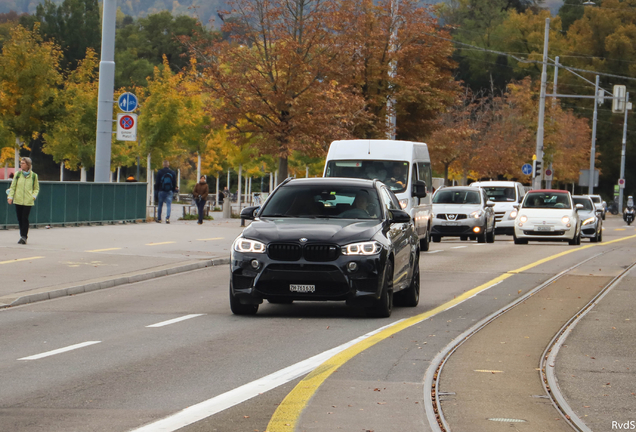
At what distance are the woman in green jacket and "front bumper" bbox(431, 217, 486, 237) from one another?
12788 millimetres

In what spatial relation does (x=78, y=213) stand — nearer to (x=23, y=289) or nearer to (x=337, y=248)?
(x=23, y=289)

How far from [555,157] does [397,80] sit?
38337mm

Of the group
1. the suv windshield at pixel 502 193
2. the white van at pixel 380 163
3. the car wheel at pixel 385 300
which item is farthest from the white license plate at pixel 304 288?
the suv windshield at pixel 502 193

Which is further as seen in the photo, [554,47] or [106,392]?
[554,47]

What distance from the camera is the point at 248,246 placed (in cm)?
1187

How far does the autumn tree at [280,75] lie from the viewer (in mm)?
30984

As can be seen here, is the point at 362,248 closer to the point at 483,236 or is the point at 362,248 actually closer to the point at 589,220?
the point at 483,236

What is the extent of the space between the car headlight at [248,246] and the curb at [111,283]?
11.3ft

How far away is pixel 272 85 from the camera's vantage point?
102 feet

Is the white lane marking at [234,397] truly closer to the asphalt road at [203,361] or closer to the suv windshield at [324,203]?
the asphalt road at [203,361]

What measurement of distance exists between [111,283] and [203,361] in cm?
765

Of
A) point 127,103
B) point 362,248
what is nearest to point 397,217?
point 362,248

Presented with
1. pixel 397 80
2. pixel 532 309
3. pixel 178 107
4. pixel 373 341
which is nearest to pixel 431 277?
pixel 532 309

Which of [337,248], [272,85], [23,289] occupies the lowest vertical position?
[23,289]
